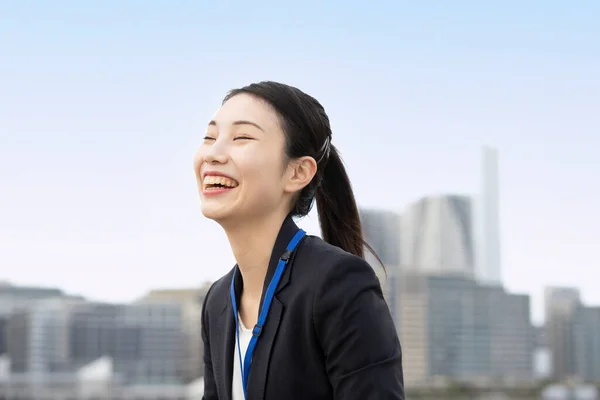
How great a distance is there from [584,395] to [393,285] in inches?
503

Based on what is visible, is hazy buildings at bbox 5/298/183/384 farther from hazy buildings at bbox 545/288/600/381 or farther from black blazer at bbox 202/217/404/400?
black blazer at bbox 202/217/404/400

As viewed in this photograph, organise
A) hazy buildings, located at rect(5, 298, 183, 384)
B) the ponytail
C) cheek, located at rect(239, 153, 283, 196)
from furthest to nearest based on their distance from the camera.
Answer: hazy buildings, located at rect(5, 298, 183, 384) < the ponytail < cheek, located at rect(239, 153, 283, 196)

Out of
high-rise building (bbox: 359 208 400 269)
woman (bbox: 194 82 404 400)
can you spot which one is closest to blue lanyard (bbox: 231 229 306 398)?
woman (bbox: 194 82 404 400)

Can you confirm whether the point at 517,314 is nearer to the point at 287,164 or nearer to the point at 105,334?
the point at 105,334

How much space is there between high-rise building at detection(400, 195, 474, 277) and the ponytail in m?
64.1

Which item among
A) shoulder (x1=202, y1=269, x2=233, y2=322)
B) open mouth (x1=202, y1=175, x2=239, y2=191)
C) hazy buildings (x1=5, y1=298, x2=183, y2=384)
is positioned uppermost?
open mouth (x1=202, y1=175, x2=239, y2=191)

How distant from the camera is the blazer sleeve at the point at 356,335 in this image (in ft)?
4.15

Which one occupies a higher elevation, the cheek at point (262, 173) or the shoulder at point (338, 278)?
the cheek at point (262, 173)

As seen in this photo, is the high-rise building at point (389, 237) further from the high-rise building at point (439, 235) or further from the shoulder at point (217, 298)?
the shoulder at point (217, 298)

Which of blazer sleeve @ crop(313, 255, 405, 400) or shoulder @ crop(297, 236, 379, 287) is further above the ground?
shoulder @ crop(297, 236, 379, 287)

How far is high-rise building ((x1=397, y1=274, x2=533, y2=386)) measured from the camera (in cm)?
5856

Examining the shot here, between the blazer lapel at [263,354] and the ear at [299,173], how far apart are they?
167 mm

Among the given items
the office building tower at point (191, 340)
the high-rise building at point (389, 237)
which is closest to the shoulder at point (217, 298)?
the office building tower at point (191, 340)

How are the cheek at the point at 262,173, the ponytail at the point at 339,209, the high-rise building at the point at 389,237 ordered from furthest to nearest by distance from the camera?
the high-rise building at the point at 389,237, the ponytail at the point at 339,209, the cheek at the point at 262,173
